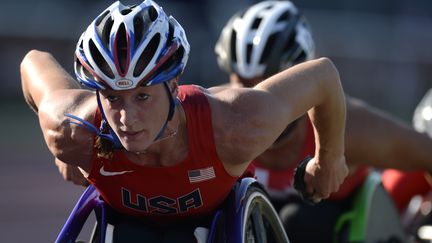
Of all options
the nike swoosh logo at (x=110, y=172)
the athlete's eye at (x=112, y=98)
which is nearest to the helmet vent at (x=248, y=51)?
the nike swoosh logo at (x=110, y=172)

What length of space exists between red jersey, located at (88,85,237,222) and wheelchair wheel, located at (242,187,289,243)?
163 millimetres

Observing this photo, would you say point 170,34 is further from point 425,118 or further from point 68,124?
point 425,118

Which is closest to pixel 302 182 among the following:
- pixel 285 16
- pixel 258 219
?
pixel 258 219

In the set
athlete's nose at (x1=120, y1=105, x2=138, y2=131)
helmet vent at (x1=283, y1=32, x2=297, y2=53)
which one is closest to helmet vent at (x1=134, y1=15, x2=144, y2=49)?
athlete's nose at (x1=120, y1=105, x2=138, y2=131)

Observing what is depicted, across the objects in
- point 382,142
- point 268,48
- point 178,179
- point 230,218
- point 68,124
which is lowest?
point 382,142

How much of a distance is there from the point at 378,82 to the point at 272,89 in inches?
603

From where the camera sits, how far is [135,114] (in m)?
4.90

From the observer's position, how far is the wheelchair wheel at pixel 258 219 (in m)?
5.42

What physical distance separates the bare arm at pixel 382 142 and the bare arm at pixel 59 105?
2.10 m

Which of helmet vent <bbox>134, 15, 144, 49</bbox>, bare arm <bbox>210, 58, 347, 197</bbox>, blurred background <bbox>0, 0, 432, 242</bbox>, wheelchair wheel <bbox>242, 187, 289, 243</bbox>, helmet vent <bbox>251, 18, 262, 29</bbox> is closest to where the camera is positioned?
helmet vent <bbox>134, 15, 144, 49</bbox>

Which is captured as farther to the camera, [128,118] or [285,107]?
[285,107]

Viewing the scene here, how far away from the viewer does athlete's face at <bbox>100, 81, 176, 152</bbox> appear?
16.1ft

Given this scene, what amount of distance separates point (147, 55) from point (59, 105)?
592 mm

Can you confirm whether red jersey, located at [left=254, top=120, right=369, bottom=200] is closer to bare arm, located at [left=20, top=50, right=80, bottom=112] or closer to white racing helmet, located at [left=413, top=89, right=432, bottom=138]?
white racing helmet, located at [left=413, top=89, right=432, bottom=138]
